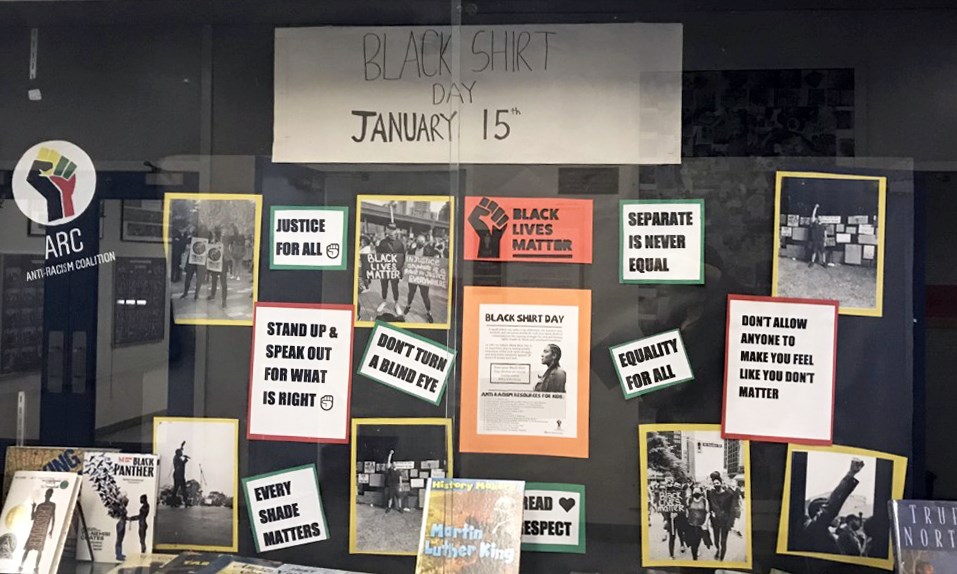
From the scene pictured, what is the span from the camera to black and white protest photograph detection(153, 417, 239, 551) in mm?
1545

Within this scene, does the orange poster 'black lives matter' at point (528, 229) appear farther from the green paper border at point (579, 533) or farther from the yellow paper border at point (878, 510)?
the yellow paper border at point (878, 510)

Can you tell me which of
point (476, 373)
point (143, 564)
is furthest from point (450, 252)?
point (143, 564)

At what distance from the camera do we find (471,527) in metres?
1.46

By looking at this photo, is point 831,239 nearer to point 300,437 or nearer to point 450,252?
point 450,252

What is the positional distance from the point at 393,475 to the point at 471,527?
0.18 metres

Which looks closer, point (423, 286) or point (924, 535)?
point (924, 535)

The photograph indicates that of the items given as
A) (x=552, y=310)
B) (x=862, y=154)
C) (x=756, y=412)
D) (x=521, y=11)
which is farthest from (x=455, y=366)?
(x=862, y=154)

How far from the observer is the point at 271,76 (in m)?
1.53

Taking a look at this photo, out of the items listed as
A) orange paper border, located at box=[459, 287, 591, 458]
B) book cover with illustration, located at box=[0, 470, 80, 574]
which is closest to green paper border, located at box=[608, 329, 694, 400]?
orange paper border, located at box=[459, 287, 591, 458]

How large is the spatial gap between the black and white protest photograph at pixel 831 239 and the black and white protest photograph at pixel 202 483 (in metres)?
1.08

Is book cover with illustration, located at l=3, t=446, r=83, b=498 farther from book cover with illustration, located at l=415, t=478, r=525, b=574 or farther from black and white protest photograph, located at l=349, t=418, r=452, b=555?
book cover with illustration, located at l=415, t=478, r=525, b=574

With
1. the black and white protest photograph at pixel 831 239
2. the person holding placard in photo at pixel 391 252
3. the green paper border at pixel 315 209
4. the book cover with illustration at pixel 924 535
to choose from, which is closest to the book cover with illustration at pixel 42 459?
the green paper border at pixel 315 209

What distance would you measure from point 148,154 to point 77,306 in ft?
1.07

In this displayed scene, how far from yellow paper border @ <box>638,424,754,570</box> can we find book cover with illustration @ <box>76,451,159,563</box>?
92cm
